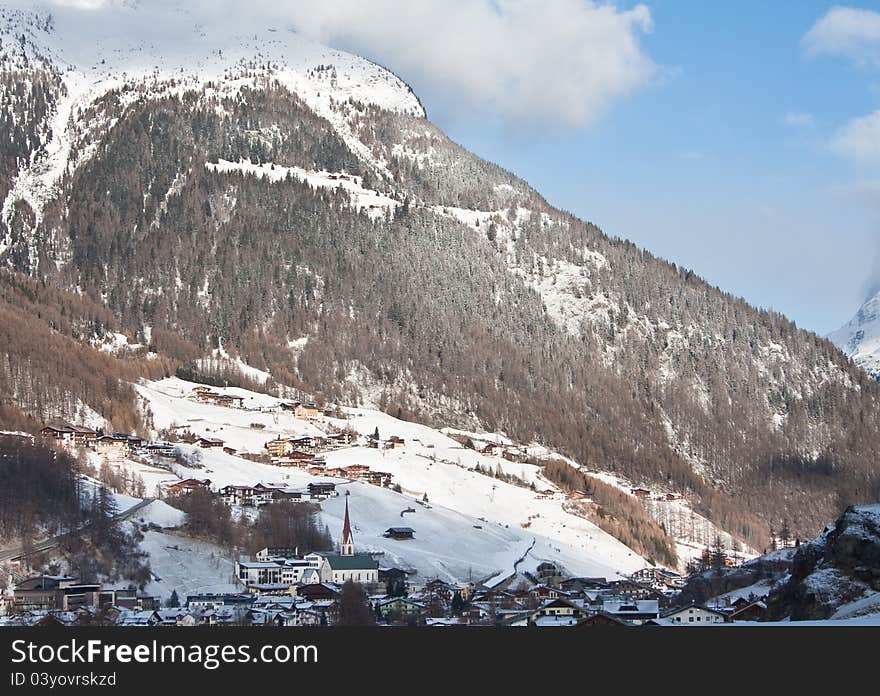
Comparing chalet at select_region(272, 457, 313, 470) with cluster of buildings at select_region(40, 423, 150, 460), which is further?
chalet at select_region(272, 457, 313, 470)

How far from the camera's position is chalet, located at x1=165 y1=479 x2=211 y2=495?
142375 mm

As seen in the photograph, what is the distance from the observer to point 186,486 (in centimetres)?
14550

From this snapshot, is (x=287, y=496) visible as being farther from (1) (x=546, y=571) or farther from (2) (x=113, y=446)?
(1) (x=546, y=571)

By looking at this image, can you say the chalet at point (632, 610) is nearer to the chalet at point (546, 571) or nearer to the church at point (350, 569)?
the chalet at point (546, 571)

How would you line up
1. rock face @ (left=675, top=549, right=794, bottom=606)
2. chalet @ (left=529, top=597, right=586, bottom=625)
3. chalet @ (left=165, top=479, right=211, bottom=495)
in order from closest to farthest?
chalet @ (left=529, top=597, right=586, bottom=625) < rock face @ (left=675, top=549, right=794, bottom=606) < chalet @ (left=165, top=479, right=211, bottom=495)

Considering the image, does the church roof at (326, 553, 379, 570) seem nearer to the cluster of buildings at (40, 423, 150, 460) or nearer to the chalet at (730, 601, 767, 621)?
the cluster of buildings at (40, 423, 150, 460)

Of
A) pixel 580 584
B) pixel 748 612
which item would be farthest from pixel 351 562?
pixel 748 612

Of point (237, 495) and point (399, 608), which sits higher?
point (237, 495)

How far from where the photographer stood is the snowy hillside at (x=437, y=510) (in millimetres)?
146125

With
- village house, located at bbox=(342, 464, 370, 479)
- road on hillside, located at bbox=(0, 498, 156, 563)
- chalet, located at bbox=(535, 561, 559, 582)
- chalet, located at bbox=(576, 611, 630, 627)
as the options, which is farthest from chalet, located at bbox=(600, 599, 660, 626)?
village house, located at bbox=(342, 464, 370, 479)

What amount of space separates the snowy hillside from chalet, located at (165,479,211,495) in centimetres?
244

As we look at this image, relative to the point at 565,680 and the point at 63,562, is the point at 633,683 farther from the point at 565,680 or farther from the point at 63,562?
the point at 63,562

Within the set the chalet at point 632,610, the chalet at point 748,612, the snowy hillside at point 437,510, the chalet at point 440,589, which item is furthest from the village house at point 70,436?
the chalet at point 748,612

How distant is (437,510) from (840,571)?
343ft
